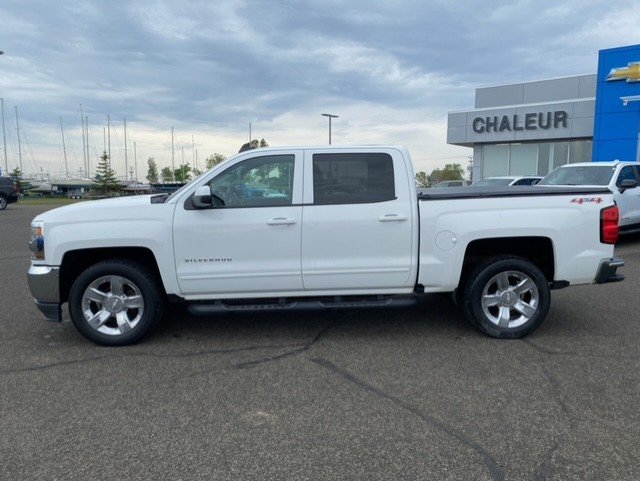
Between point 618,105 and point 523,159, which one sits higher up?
point 618,105

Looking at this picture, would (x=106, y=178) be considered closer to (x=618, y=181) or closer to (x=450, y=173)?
(x=450, y=173)

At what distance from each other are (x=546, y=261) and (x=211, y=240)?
11.2ft

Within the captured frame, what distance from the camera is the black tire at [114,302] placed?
16.3 feet

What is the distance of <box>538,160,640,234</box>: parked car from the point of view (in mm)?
10828

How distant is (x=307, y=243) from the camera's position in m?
5.01

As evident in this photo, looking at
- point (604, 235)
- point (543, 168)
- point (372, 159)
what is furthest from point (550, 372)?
point (543, 168)

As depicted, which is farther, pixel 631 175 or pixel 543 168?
pixel 543 168

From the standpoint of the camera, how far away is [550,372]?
4.38m

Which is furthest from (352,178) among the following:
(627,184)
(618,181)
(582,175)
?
(582,175)

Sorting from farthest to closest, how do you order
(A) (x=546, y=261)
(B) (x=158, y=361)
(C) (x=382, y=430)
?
1. (A) (x=546, y=261)
2. (B) (x=158, y=361)
3. (C) (x=382, y=430)

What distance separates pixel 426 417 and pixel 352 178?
2.40m

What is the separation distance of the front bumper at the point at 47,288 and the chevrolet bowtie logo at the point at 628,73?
78.4ft

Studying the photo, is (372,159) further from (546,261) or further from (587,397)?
(587,397)

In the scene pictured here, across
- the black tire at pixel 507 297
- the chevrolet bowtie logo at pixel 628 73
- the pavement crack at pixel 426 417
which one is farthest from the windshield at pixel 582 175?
the chevrolet bowtie logo at pixel 628 73
